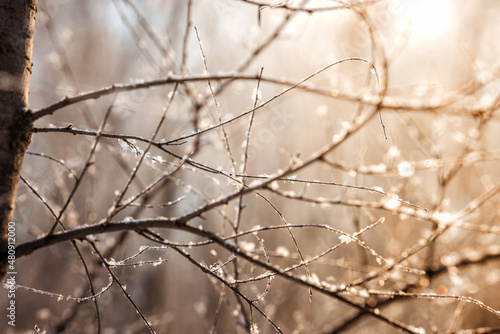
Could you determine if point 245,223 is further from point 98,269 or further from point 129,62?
point 98,269

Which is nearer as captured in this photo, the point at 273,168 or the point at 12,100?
the point at 12,100

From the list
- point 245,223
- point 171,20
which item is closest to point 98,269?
point 171,20

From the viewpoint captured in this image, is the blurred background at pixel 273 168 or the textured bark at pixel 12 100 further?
the blurred background at pixel 273 168

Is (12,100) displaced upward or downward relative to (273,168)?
downward

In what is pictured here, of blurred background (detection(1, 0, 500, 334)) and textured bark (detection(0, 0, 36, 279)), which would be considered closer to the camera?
textured bark (detection(0, 0, 36, 279))
